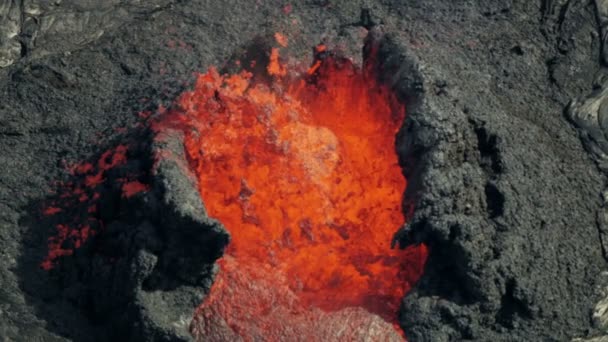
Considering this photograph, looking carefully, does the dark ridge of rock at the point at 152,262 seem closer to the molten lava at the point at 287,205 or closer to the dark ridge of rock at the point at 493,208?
the molten lava at the point at 287,205

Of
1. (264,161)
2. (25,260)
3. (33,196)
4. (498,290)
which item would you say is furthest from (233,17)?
(498,290)

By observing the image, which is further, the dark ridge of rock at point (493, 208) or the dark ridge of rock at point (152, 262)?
the dark ridge of rock at point (493, 208)

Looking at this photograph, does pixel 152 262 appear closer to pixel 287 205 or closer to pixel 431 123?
pixel 287 205

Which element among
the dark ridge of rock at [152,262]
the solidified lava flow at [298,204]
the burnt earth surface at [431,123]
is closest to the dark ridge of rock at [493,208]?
the burnt earth surface at [431,123]

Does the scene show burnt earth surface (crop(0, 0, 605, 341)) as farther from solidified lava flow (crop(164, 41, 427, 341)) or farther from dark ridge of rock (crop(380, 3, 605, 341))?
solidified lava flow (crop(164, 41, 427, 341))

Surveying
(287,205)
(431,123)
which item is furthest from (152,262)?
(431,123)

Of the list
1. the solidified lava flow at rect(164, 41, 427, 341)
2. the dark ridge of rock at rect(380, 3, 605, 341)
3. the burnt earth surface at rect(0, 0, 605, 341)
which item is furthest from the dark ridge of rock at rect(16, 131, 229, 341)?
the dark ridge of rock at rect(380, 3, 605, 341)
